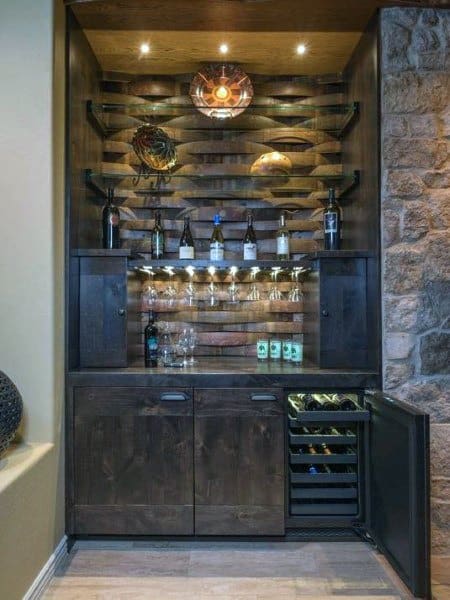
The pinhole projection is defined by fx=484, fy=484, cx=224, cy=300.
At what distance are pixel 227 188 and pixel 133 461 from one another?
5.72 feet

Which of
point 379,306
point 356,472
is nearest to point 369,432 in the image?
point 356,472

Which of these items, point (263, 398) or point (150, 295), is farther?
point (150, 295)

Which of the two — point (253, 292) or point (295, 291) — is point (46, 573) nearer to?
point (253, 292)

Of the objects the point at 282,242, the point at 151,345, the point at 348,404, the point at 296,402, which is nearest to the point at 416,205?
the point at 282,242

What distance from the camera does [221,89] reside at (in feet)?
9.86

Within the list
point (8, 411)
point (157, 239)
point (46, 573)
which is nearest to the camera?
point (8, 411)

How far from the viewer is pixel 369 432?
245cm

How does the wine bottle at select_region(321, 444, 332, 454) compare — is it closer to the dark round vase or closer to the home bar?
the home bar

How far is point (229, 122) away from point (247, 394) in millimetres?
1774

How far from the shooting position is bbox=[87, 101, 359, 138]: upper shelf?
121 inches

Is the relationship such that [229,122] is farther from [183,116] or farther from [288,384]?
[288,384]

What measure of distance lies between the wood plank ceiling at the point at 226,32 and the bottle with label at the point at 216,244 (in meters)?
1.01

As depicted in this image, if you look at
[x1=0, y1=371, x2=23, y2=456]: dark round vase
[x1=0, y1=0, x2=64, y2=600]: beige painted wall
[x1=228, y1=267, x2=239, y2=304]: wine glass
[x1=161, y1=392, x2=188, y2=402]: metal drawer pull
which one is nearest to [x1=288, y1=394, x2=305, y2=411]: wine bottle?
[x1=161, y1=392, x2=188, y2=402]: metal drawer pull

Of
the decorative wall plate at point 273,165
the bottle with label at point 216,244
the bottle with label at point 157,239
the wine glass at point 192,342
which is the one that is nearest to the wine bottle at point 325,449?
the wine glass at point 192,342
